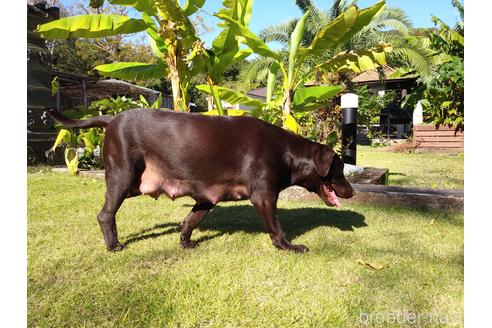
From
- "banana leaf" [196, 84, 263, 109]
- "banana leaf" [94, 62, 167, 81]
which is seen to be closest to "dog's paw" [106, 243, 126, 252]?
"banana leaf" [196, 84, 263, 109]

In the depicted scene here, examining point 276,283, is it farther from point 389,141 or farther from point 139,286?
point 389,141

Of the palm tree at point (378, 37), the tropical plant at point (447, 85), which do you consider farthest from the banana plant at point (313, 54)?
the tropical plant at point (447, 85)

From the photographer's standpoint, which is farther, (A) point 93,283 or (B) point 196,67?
(B) point 196,67

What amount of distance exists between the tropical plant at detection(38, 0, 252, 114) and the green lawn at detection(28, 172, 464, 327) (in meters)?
2.71

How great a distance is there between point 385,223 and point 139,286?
287cm

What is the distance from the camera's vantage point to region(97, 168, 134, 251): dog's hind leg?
3.24 metres

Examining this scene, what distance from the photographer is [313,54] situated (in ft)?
19.9

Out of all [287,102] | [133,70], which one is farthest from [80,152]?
[287,102]

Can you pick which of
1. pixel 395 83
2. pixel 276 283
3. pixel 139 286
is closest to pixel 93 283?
pixel 139 286

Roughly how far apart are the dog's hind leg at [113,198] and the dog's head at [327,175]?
68.0 inches

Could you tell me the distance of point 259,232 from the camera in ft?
13.0

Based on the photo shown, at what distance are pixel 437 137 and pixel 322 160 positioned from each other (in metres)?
12.4

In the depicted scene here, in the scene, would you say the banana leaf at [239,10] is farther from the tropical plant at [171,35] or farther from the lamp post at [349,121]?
the lamp post at [349,121]

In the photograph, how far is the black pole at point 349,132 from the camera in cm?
705
